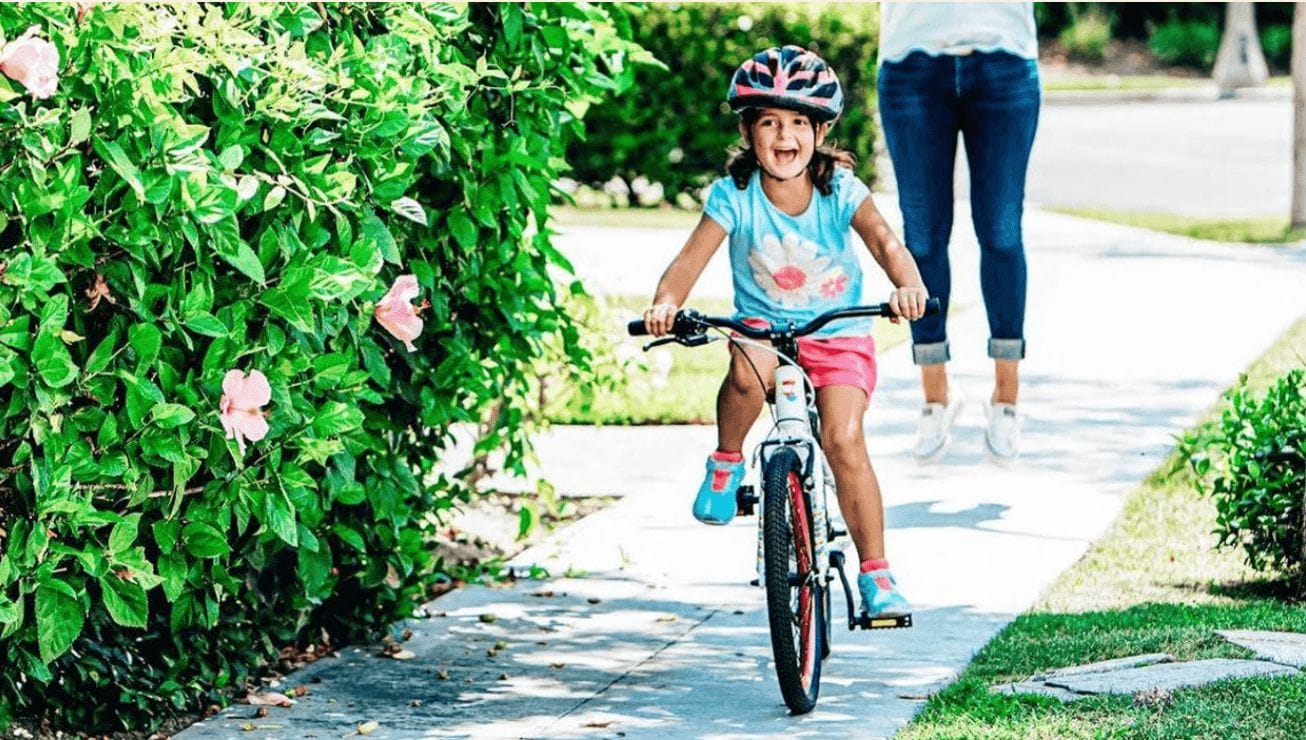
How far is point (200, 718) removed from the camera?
5.49m

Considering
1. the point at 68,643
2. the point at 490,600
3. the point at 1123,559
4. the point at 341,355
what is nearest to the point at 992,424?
the point at 1123,559

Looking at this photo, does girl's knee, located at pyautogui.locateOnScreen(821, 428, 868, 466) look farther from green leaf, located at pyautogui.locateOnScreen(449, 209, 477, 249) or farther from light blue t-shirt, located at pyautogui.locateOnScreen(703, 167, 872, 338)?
green leaf, located at pyautogui.locateOnScreen(449, 209, 477, 249)

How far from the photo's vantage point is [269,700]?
5605 mm

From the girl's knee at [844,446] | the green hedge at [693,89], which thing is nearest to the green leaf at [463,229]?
the girl's knee at [844,446]

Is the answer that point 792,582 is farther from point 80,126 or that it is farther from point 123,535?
point 80,126

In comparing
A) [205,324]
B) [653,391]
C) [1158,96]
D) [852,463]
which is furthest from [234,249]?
[1158,96]

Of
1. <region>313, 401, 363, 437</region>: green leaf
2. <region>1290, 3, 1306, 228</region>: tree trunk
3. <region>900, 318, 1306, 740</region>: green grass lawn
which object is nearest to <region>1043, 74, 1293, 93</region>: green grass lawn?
<region>1290, 3, 1306, 228</region>: tree trunk

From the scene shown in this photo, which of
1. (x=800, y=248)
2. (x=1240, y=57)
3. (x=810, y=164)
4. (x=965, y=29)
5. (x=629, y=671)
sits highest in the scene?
(x=965, y=29)

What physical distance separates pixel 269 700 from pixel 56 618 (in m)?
1.00

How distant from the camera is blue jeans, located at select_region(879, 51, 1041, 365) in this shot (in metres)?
7.90

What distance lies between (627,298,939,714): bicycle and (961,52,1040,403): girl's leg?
2.54 m

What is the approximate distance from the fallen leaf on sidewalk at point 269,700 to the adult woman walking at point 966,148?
10.7ft

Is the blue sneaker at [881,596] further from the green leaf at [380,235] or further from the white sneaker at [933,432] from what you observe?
the white sneaker at [933,432]

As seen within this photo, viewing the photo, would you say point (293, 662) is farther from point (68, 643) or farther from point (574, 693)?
point (68, 643)
